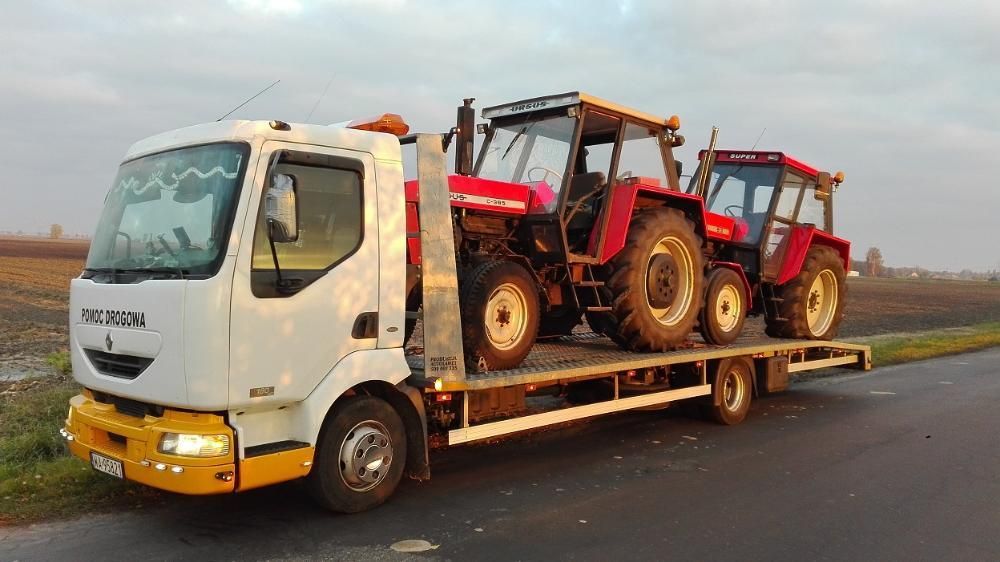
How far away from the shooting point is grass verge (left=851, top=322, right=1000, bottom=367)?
1486 cm

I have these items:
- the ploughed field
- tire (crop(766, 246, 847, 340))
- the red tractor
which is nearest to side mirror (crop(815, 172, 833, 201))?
tire (crop(766, 246, 847, 340))

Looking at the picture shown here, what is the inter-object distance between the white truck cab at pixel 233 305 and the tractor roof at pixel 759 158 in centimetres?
632

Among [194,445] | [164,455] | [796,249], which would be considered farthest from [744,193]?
[164,455]

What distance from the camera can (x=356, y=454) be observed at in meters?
4.95

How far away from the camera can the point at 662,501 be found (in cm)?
552

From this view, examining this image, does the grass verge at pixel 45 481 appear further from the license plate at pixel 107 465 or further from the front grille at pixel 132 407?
the front grille at pixel 132 407

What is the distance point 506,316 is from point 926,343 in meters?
14.2

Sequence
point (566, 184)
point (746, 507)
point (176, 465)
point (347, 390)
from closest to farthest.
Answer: point (176, 465)
point (347, 390)
point (746, 507)
point (566, 184)

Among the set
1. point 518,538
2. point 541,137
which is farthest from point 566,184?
point 518,538

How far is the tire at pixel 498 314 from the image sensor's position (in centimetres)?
600

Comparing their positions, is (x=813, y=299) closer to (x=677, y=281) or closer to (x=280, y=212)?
(x=677, y=281)

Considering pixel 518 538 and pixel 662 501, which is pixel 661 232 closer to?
pixel 662 501

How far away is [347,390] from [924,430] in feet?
21.0

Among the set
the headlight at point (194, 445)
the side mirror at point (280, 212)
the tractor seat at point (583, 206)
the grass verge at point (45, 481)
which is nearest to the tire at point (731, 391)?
the tractor seat at point (583, 206)
